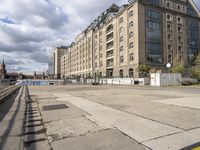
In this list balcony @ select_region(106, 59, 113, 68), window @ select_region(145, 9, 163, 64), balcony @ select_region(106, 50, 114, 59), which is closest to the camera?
window @ select_region(145, 9, 163, 64)

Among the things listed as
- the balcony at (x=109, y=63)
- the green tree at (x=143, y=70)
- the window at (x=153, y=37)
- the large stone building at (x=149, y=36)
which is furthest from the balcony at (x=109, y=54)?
the green tree at (x=143, y=70)

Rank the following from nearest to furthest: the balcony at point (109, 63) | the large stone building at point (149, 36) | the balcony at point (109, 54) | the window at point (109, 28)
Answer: the large stone building at point (149, 36)
the balcony at point (109, 63)
the balcony at point (109, 54)
the window at point (109, 28)

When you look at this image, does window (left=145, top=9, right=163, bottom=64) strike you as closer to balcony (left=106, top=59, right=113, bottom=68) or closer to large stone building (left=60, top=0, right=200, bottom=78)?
large stone building (left=60, top=0, right=200, bottom=78)

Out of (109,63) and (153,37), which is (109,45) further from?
(153,37)

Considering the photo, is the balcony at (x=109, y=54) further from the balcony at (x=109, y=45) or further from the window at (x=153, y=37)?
the window at (x=153, y=37)

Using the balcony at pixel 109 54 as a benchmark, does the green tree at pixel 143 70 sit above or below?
below

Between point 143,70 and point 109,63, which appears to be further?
point 109,63

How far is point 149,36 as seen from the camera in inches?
1943

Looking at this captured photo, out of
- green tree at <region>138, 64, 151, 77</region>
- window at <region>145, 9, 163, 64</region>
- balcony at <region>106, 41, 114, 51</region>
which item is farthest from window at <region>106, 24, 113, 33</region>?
green tree at <region>138, 64, 151, 77</region>

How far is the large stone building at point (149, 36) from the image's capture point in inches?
1905

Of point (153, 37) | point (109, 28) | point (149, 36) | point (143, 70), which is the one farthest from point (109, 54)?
point (143, 70)

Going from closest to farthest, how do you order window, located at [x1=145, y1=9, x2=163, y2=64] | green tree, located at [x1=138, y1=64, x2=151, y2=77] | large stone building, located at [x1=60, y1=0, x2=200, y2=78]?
1. green tree, located at [x1=138, y1=64, x2=151, y2=77]
2. large stone building, located at [x1=60, y1=0, x2=200, y2=78]
3. window, located at [x1=145, y1=9, x2=163, y2=64]

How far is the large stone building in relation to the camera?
1905 inches

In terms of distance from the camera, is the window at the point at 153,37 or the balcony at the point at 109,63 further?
the balcony at the point at 109,63
